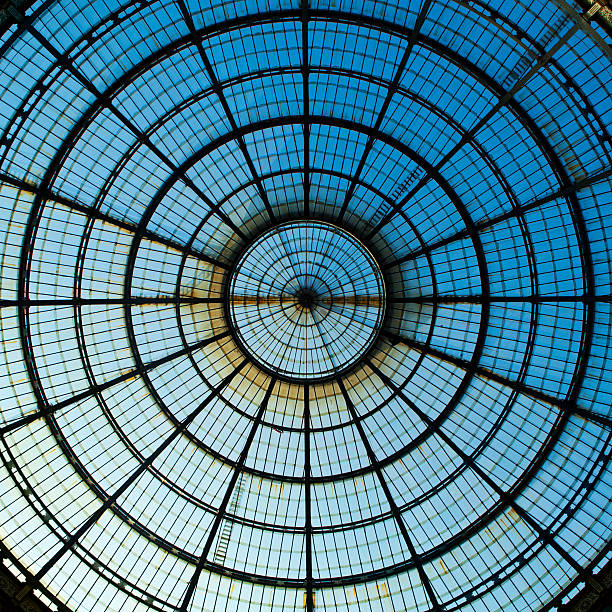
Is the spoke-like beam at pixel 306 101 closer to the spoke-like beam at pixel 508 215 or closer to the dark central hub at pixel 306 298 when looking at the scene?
the dark central hub at pixel 306 298

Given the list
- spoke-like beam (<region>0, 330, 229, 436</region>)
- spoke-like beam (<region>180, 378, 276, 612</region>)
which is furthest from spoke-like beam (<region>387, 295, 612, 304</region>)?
spoke-like beam (<region>0, 330, 229, 436</region>)

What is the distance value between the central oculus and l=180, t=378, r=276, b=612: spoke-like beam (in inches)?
83.1

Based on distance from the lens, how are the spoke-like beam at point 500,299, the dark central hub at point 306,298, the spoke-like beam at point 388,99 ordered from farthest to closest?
the dark central hub at point 306,298
the spoke-like beam at point 500,299
the spoke-like beam at point 388,99

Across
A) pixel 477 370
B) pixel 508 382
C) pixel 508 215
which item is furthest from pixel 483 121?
pixel 508 382

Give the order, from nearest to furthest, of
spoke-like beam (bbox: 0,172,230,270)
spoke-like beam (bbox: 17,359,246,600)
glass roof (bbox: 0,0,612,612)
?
spoke-like beam (bbox: 17,359,246,600) → spoke-like beam (bbox: 0,172,230,270) → glass roof (bbox: 0,0,612,612)

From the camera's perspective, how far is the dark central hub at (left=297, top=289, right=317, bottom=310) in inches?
1032

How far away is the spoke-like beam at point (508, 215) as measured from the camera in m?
19.4

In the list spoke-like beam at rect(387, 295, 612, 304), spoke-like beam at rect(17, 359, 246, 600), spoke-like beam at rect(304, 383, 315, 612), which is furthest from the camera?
spoke-like beam at rect(304, 383, 315, 612)

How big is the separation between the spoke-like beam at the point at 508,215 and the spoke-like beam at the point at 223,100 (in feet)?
25.0

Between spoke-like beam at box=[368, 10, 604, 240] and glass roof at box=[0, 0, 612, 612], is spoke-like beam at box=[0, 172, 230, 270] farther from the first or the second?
spoke-like beam at box=[368, 10, 604, 240]

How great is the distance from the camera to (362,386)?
26234 mm

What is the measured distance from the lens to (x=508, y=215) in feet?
71.5

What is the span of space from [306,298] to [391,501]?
37.6 feet

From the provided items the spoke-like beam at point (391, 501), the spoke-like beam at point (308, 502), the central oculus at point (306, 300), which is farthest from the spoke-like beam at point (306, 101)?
the spoke-like beam at point (308, 502)
